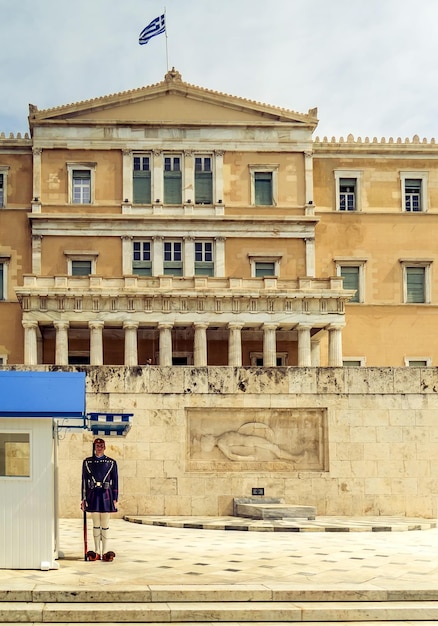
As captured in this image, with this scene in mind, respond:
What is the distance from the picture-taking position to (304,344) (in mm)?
43594

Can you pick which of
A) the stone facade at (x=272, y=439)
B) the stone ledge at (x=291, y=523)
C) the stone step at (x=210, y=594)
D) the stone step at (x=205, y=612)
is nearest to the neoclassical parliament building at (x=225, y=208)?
the stone facade at (x=272, y=439)

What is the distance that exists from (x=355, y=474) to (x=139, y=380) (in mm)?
5566

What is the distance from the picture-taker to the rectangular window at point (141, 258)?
47.7 m

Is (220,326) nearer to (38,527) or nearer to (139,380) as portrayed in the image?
(139,380)

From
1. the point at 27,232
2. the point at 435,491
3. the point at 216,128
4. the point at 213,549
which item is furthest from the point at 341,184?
the point at 213,549

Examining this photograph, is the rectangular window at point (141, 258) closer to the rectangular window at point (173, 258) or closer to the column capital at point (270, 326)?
the rectangular window at point (173, 258)

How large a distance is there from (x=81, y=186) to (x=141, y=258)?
4.77 metres

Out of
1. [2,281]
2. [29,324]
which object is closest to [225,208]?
[2,281]

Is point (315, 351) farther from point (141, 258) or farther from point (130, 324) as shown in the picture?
point (141, 258)

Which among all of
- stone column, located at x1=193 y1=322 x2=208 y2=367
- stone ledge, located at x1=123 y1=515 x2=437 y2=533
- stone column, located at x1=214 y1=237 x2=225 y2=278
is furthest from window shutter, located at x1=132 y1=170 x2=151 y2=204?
stone ledge, located at x1=123 y1=515 x2=437 y2=533

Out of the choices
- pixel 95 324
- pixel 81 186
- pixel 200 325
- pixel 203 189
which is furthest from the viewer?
pixel 203 189

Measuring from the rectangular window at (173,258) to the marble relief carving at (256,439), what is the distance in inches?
976

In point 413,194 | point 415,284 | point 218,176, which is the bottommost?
point 415,284

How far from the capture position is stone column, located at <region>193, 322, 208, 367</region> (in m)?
43.0
